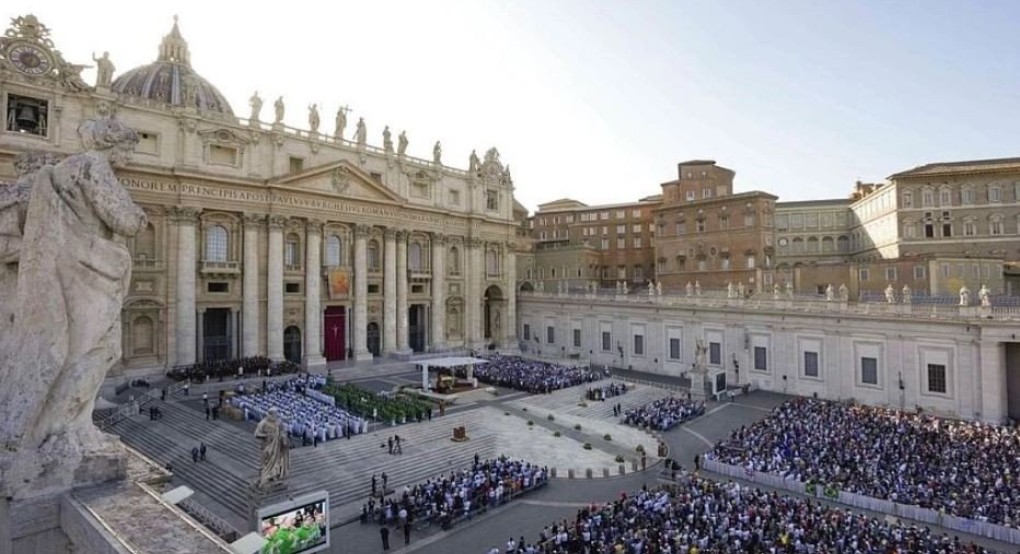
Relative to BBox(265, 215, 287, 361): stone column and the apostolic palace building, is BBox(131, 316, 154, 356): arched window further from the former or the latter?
BBox(265, 215, 287, 361): stone column

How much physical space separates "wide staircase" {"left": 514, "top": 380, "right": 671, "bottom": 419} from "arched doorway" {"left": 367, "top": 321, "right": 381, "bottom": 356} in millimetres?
17900

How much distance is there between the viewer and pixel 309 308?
4212 centimetres

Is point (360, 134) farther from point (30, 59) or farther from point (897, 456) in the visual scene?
point (897, 456)

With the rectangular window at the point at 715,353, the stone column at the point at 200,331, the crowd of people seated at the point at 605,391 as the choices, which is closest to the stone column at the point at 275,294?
the stone column at the point at 200,331

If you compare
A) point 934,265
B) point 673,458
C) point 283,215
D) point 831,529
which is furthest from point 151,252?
point 934,265

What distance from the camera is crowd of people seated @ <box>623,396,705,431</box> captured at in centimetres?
2951

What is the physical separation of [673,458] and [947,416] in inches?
682

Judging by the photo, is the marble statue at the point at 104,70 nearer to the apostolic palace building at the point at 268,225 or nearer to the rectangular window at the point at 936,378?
the apostolic palace building at the point at 268,225

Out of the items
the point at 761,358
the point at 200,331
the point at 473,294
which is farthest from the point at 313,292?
the point at 761,358

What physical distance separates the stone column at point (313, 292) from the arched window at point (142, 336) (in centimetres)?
984

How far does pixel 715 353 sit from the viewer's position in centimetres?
4134

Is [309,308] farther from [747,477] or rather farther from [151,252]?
[747,477]

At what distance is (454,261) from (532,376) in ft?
62.6

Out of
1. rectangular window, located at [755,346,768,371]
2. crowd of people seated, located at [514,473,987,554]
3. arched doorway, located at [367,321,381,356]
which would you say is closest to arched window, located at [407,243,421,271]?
arched doorway, located at [367,321,381,356]
